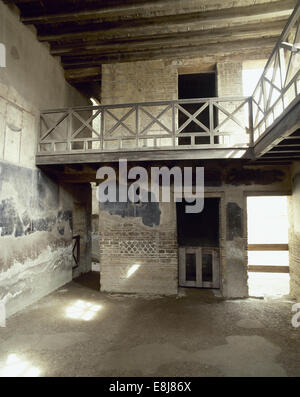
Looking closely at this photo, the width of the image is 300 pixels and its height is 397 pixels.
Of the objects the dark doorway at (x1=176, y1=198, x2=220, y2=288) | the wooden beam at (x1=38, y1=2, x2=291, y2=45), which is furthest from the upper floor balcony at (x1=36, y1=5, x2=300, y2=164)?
the dark doorway at (x1=176, y1=198, x2=220, y2=288)

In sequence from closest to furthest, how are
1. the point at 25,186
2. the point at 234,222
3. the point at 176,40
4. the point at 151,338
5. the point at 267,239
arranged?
the point at 151,338, the point at 25,186, the point at 234,222, the point at 176,40, the point at 267,239

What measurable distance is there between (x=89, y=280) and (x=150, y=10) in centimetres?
739

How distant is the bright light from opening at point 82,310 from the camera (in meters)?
5.07

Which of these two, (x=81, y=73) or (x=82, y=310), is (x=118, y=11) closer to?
(x=81, y=73)

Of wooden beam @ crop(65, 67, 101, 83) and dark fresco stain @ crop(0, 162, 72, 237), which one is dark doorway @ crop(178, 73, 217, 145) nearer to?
wooden beam @ crop(65, 67, 101, 83)

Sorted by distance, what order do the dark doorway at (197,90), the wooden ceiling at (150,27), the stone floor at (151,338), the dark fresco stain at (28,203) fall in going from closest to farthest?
the stone floor at (151,338), the dark fresco stain at (28,203), the wooden ceiling at (150,27), the dark doorway at (197,90)

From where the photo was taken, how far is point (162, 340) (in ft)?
13.3

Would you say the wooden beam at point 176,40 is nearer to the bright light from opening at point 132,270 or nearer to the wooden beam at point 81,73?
the wooden beam at point 81,73

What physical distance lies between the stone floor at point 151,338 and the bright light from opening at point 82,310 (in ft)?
0.07

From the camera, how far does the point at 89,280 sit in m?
7.91

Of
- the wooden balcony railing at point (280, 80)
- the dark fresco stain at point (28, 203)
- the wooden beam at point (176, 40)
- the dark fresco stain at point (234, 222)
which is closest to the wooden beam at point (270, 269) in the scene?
the dark fresco stain at point (234, 222)

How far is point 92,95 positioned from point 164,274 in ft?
24.3

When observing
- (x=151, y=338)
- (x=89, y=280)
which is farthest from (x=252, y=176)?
(x=89, y=280)
